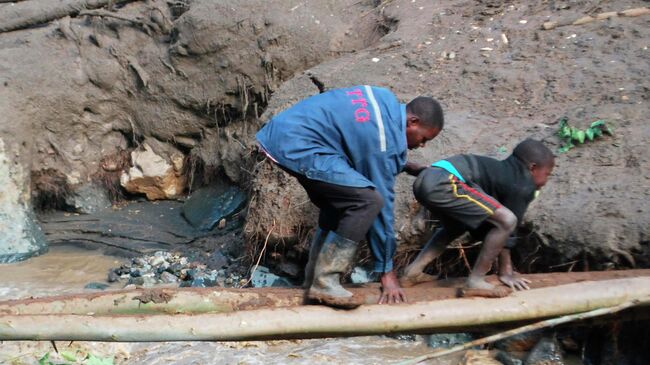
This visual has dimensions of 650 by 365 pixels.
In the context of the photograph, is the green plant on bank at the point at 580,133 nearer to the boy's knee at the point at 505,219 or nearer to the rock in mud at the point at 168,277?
the boy's knee at the point at 505,219

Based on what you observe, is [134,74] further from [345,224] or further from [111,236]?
[345,224]

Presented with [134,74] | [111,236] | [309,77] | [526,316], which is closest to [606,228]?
[526,316]

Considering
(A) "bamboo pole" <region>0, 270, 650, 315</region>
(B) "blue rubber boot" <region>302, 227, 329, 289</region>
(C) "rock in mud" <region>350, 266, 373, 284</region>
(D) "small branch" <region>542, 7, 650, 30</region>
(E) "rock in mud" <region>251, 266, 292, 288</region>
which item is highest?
(D) "small branch" <region>542, 7, 650, 30</region>

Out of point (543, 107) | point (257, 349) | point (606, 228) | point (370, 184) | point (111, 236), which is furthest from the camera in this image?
point (111, 236)

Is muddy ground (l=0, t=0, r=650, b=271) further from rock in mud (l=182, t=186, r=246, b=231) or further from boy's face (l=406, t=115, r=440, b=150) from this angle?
boy's face (l=406, t=115, r=440, b=150)

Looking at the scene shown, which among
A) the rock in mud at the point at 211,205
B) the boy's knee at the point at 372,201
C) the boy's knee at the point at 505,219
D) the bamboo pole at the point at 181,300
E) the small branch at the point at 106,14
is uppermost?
the small branch at the point at 106,14

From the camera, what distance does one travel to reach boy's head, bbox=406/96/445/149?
4.11 meters

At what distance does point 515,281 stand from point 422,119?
42.6 inches

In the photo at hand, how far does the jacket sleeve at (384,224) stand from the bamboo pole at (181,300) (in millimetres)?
206

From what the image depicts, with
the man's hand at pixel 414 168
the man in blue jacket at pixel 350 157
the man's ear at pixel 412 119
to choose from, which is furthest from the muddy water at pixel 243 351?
the man's ear at pixel 412 119

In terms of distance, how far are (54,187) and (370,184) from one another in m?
6.66

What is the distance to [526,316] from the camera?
412 centimetres

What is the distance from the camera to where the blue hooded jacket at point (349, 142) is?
4.02 m

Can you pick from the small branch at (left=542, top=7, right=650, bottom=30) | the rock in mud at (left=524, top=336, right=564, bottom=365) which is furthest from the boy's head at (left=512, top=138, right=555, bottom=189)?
the small branch at (left=542, top=7, right=650, bottom=30)
